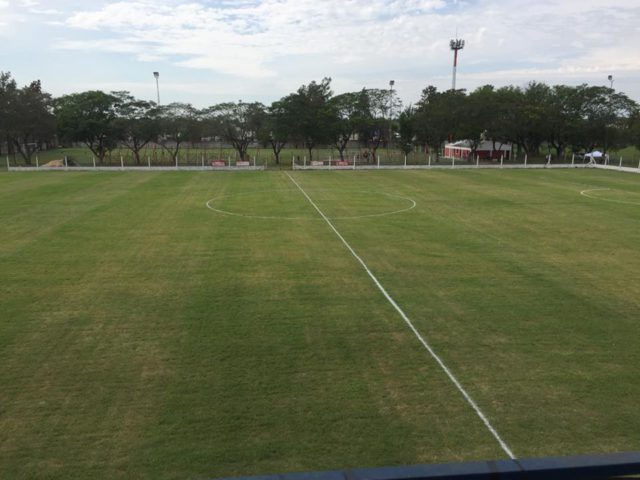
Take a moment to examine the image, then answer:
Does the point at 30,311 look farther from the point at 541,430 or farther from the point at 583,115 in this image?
the point at 583,115

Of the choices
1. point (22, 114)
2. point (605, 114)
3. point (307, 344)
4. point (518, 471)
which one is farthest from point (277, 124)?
point (518, 471)

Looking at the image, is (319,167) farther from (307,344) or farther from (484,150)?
(307,344)

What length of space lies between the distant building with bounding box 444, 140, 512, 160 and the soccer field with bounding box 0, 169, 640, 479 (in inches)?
1488

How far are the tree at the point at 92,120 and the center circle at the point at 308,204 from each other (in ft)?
80.7

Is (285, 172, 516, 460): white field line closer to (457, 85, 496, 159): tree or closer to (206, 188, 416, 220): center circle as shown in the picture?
(206, 188, 416, 220): center circle

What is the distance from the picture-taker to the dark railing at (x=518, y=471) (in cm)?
219

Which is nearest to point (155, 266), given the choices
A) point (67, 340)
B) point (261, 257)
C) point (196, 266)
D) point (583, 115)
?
point (196, 266)

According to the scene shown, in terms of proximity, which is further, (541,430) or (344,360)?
(344,360)

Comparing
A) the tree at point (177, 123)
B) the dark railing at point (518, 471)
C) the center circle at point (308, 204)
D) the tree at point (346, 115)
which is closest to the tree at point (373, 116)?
the tree at point (346, 115)

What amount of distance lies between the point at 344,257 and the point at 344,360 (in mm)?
6040

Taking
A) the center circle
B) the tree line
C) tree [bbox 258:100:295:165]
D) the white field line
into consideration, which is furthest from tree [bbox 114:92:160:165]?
the white field line

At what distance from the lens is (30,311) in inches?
376

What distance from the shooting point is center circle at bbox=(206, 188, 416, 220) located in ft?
65.7

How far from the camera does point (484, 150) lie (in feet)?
181
